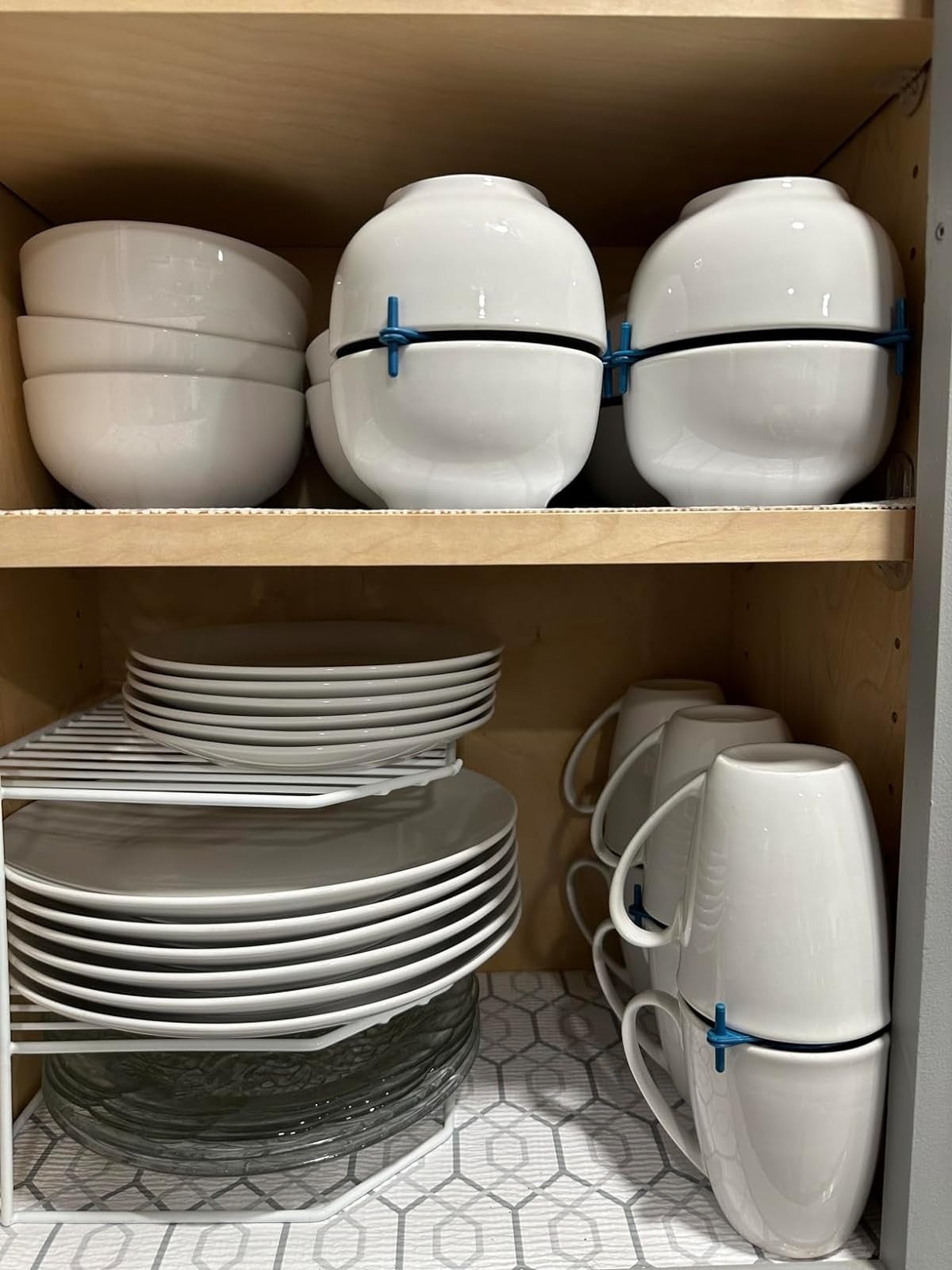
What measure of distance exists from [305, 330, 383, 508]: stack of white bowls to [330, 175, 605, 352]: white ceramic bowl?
14 cm

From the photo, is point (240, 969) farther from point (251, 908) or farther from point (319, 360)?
point (319, 360)

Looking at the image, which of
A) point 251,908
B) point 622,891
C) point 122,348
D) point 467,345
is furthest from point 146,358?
point 622,891

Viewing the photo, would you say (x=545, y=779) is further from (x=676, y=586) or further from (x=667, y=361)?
(x=667, y=361)

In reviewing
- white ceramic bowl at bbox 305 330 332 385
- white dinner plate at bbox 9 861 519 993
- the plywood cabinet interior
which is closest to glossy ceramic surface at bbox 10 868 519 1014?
white dinner plate at bbox 9 861 519 993

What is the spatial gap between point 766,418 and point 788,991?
363 mm

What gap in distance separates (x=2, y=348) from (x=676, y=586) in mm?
672

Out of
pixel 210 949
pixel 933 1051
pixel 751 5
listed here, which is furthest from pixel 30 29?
pixel 933 1051

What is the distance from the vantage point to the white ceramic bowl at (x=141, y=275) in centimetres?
63

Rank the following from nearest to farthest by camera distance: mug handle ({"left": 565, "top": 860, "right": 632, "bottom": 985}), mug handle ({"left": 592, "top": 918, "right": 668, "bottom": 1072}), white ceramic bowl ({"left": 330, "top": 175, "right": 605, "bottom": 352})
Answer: white ceramic bowl ({"left": 330, "top": 175, "right": 605, "bottom": 352}), mug handle ({"left": 592, "top": 918, "right": 668, "bottom": 1072}), mug handle ({"left": 565, "top": 860, "right": 632, "bottom": 985})

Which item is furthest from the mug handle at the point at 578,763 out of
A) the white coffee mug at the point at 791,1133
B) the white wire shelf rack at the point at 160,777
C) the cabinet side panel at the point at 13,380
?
the cabinet side panel at the point at 13,380

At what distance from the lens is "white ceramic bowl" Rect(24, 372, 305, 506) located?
0.65 meters

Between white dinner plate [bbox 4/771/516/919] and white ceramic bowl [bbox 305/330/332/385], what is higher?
white ceramic bowl [bbox 305/330/332/385]

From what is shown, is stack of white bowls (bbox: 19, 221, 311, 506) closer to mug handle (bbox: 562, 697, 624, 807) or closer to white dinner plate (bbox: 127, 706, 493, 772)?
white dinner plate (bbox: 127, 706, 493, 772)

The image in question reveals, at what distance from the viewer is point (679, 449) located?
603 millimetres
